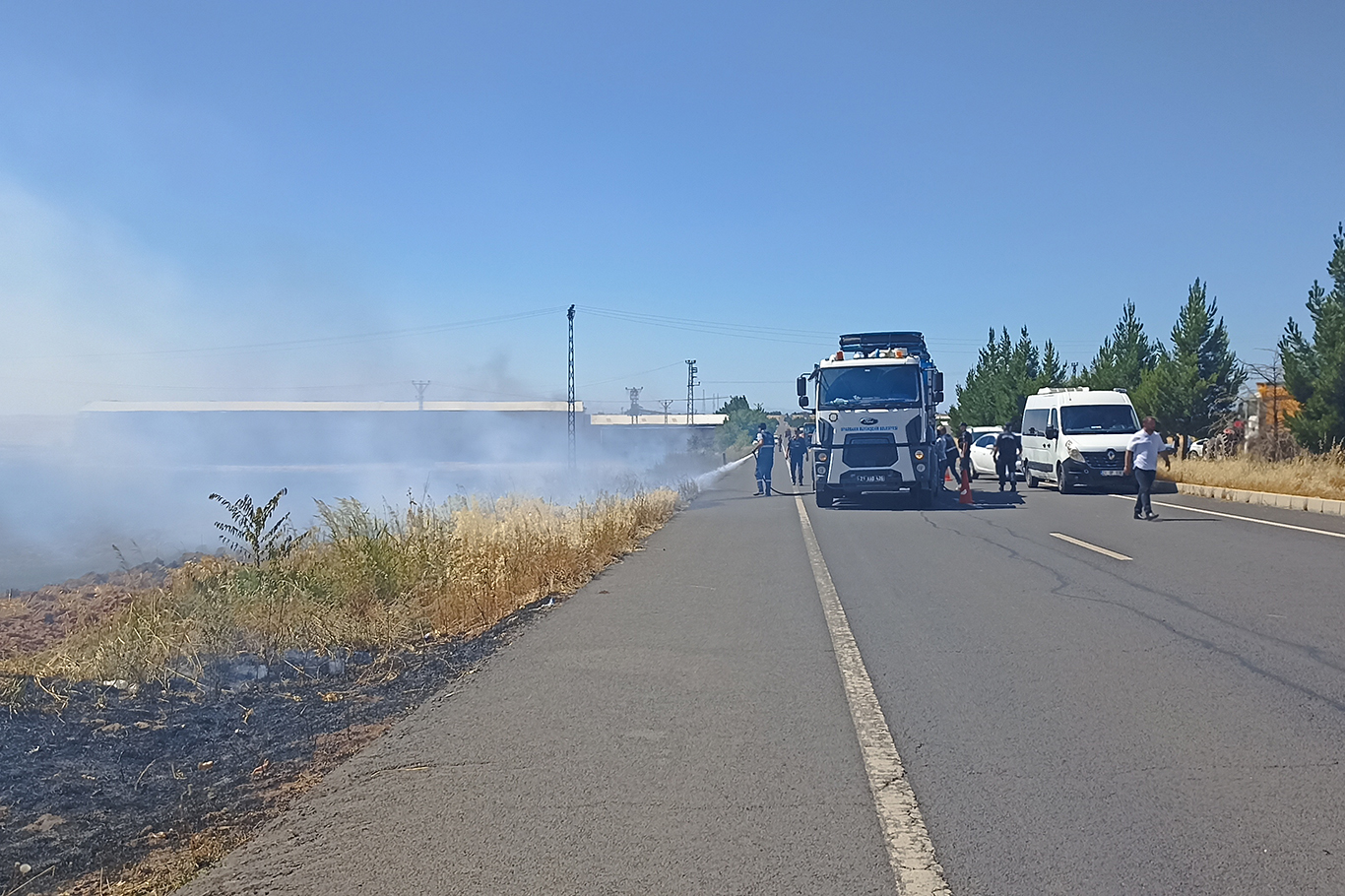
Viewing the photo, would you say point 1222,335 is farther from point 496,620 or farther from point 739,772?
point 739,772

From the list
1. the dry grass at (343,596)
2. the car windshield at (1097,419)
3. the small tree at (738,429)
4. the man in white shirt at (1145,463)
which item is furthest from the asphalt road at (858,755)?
the small tree at (738,429)

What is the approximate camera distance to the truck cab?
21.3 metres

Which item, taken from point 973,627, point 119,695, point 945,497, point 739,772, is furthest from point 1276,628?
point 945,497

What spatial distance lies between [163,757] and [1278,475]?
932 inches

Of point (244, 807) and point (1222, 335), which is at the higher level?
point (1222, 335)

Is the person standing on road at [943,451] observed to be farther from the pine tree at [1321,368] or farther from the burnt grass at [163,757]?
the burnt grass at [163,757]

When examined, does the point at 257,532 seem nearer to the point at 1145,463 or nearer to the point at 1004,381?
the point at 1145,463

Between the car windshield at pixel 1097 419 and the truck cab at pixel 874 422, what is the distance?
6.42 m

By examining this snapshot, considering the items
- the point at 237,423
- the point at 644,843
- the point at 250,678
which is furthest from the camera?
the point at 237,423

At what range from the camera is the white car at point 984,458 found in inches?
1334

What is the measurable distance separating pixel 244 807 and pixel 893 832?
9.14 ft

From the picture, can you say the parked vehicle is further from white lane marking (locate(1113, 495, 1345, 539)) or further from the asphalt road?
the asphalt road

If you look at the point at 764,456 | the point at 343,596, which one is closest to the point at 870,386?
the point at 764,456

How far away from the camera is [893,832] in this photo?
399 centimetres
